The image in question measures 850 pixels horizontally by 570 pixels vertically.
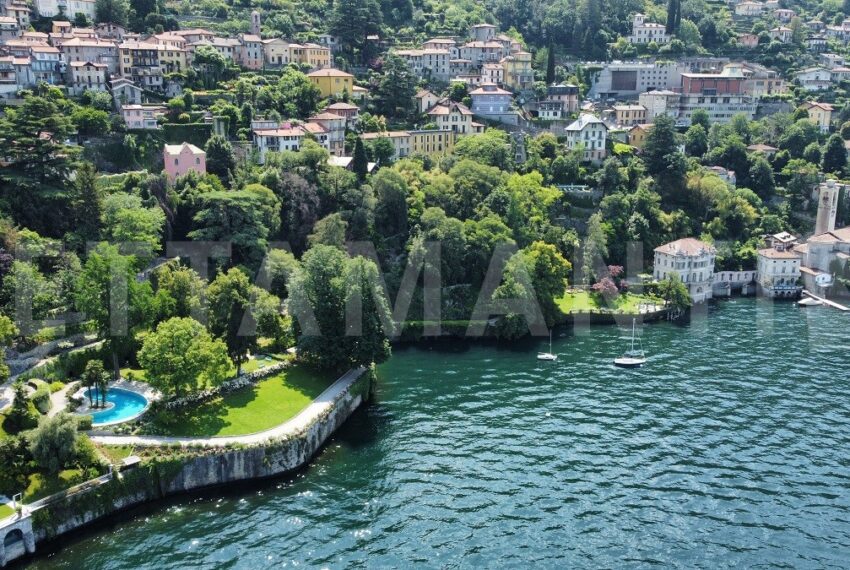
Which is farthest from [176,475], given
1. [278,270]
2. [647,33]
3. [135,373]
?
[647,33]

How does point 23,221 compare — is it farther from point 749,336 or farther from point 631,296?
point 749,336

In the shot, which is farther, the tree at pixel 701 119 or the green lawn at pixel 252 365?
the tree at pixel 701 119

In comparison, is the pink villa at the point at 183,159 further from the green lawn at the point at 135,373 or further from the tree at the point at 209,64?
the green lawn at the point at 135,373

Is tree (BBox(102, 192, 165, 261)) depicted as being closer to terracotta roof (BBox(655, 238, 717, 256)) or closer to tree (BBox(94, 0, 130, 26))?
terracotta roof (BBox(655, 238, 717, 256))

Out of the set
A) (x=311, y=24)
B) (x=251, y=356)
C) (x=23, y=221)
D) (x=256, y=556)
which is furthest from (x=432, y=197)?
(x=311, y=24)

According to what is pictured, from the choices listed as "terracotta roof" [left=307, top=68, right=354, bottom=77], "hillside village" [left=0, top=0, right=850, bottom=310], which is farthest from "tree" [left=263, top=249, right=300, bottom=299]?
"terracotta roof" [left=307, top=68, right=354, bottom=77]


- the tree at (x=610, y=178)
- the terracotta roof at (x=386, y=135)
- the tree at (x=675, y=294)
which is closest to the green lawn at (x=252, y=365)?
the tree at (x=675, y=294)
